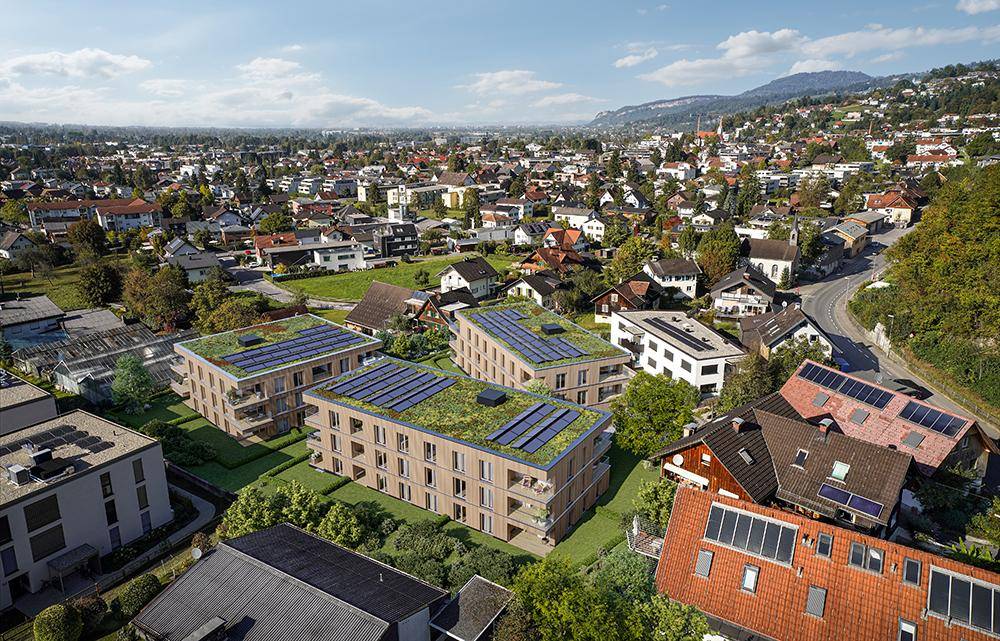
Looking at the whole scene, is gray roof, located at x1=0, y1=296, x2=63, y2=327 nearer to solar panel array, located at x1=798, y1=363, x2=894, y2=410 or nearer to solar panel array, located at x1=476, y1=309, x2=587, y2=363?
solar panel array, located at x1=476, y1=309, x2=587, y2=363

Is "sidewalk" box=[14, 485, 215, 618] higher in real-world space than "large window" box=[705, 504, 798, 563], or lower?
lower

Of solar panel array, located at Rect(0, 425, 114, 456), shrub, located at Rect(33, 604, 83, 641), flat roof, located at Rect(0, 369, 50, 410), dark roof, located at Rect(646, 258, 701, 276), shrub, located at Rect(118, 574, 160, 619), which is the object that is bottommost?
shrub, located at Rect(118, 574, 160, 619)

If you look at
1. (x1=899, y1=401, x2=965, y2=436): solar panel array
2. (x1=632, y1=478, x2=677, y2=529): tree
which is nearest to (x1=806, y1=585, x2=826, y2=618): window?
(x1=632, y1=478, x2=677, y2=529): tree

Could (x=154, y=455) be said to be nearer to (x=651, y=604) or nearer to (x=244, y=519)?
(x=244, y=519)

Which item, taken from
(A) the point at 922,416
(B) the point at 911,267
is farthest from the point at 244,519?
(B) the point at 911,267

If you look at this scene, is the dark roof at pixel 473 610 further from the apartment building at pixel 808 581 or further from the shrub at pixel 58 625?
the shrub at pixel 58 625

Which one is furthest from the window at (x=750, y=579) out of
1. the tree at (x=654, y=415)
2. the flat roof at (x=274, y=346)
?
the flat roof at (x=274, y=346)

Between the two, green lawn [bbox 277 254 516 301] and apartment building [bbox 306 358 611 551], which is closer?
apartment building [bbox 306 358 611 551]
